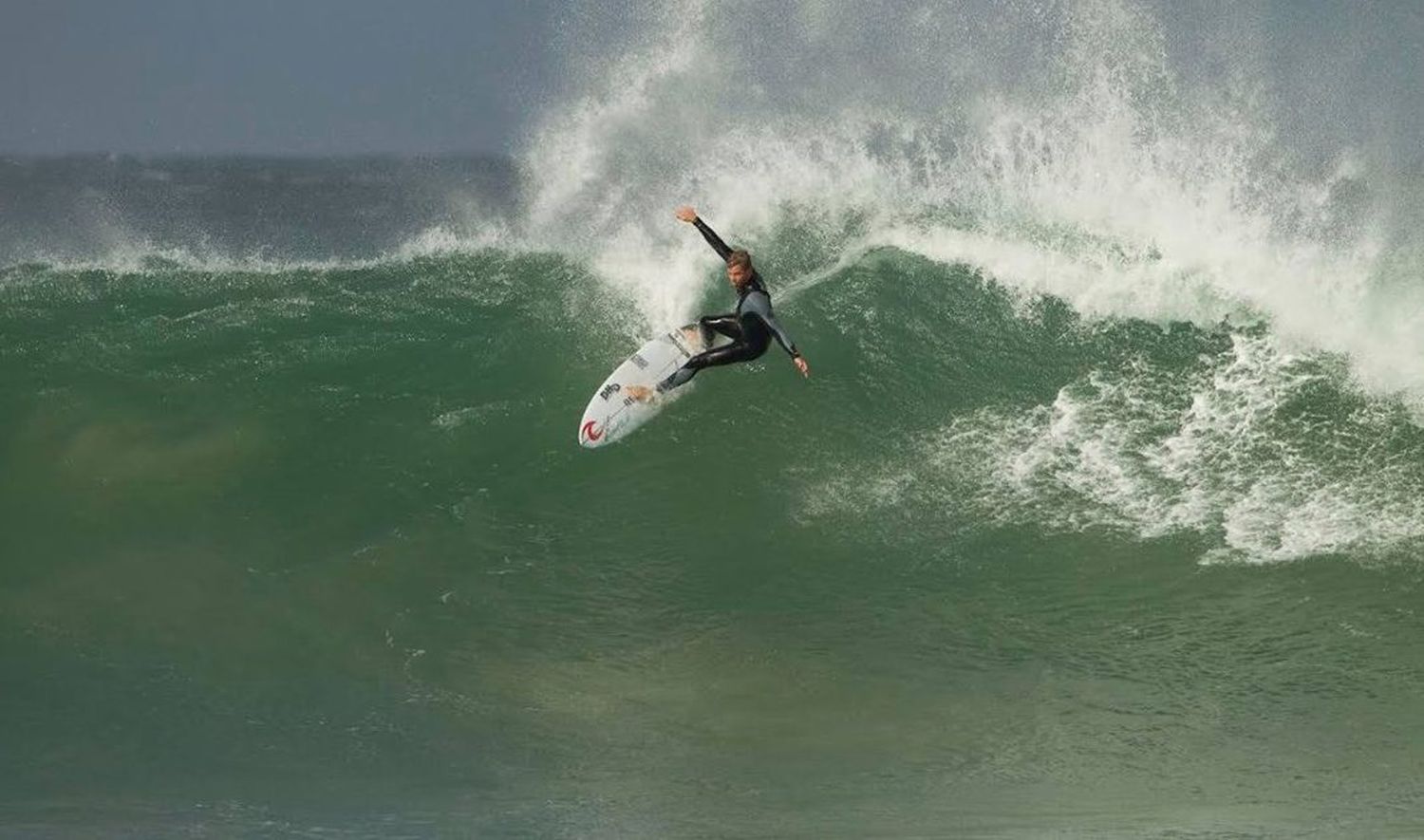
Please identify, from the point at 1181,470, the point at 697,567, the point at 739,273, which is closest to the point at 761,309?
the point at 739,273

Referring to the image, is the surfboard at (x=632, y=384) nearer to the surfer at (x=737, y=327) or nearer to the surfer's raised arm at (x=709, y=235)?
the surfer at (x=737, y=327)

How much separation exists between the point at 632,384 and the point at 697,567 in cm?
153

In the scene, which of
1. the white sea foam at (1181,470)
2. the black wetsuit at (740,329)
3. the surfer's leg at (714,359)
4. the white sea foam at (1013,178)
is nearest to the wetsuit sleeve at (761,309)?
the black wetsuit at (740,329)

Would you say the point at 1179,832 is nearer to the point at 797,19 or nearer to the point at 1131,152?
the point at 1131,152

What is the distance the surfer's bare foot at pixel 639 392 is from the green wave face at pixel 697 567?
32cm

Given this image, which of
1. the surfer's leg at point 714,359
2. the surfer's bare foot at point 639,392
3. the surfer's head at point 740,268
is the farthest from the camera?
the surfer's bare foot at point 639,392

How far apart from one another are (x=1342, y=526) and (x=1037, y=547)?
196 cm

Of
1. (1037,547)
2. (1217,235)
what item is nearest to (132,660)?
(1037,547)

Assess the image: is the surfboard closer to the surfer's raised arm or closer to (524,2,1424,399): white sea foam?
the surfer's raised arm

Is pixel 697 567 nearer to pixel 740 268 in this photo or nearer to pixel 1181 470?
pixel 740 268

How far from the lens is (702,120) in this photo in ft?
51.0

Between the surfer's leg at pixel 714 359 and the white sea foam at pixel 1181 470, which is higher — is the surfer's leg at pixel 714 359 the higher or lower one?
the higher one

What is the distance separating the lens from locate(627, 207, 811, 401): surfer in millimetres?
Answer: 11406

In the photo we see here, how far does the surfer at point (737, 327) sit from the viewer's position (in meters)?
11.4
